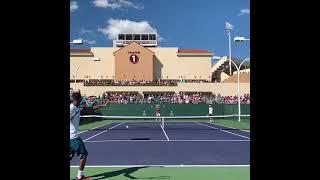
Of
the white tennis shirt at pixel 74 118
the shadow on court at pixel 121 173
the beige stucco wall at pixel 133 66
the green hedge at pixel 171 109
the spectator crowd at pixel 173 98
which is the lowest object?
the shadow on court at pixel 121 173

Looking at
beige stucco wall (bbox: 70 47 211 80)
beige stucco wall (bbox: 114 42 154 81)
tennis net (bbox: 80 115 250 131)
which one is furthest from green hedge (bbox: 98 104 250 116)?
beige stucco wall (bbox: 70 47 211 80)

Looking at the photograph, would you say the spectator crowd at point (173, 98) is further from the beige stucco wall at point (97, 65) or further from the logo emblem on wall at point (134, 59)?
the beige stucco wall at point (97, 65)

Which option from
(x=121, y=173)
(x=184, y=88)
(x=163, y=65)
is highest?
(x=163, y=65)

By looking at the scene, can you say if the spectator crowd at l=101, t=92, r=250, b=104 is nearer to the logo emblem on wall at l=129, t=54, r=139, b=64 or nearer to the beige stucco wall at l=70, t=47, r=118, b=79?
the logo emblem on wall at l=129, t=54, r=139, b=64

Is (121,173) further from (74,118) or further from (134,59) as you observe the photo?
(134,59)

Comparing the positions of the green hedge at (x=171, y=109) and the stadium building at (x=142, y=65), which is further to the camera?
the stadium building at (x=142, y=65)

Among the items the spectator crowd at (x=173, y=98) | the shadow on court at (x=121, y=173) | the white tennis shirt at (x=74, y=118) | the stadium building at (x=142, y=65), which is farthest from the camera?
the stadium building at (x=142, y=65)

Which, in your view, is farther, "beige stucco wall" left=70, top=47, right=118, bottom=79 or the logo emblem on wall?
"beige stucco wall" left=70, top=47, right=118, bottom=79

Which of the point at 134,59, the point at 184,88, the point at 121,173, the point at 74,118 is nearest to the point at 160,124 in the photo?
the point at 121,173

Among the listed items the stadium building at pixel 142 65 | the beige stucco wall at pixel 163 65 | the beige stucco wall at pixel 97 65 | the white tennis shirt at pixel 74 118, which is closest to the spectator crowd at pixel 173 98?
the stadium building at pixel 142 65
